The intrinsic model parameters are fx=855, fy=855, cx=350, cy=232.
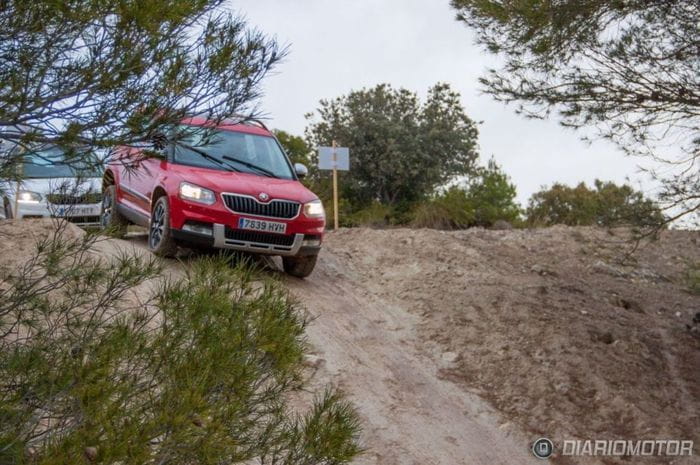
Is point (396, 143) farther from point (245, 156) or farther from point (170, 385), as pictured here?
point (170, 385)

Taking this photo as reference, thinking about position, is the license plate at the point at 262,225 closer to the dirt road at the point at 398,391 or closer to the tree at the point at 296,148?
the dirt road at the point at 398,391

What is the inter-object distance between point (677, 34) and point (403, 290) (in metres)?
4.73

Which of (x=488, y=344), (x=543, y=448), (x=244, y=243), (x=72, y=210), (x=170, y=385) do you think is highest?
(x=72, y=210)

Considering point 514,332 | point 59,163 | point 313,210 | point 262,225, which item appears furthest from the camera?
point 514,332

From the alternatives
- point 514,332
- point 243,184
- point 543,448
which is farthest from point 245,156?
point 543,448

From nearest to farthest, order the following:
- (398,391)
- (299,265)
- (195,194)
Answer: (398,391) < (195,194) < (299,265)

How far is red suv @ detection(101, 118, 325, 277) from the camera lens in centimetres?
970

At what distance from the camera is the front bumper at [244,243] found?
970 centimetres

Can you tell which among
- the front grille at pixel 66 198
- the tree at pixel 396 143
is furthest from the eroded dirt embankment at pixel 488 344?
the tree at pixel 396 143

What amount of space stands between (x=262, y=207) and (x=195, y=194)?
2.56 ft

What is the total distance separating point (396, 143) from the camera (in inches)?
1092

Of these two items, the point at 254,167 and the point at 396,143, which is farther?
the point at 396,143

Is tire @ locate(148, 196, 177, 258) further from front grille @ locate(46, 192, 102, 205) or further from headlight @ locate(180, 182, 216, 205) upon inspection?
front grille @ locate(46, 192, 102, 205)

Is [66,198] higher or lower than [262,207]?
higher
